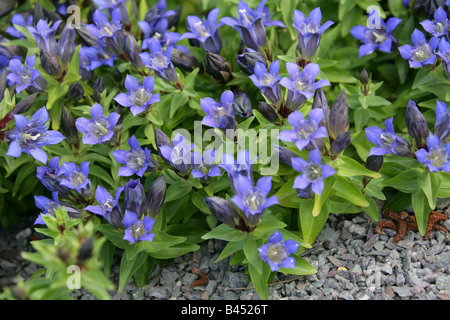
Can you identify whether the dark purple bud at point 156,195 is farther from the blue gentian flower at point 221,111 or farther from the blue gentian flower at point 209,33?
the blue gentian flower at point 209,33

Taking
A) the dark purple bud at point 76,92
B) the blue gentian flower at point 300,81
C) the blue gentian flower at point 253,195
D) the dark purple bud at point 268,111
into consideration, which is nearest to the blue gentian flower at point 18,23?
the dark purple bud at point 76,92

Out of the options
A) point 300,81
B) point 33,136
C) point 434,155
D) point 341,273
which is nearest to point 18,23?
point 33,136

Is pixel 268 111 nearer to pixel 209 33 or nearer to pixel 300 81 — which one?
pixel 300 81

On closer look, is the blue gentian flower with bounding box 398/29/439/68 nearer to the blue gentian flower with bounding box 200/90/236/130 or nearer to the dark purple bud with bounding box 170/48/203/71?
the blue gentian flower with bounding box 200/90/236/130

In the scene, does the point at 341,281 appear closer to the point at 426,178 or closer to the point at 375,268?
the point at 375,268

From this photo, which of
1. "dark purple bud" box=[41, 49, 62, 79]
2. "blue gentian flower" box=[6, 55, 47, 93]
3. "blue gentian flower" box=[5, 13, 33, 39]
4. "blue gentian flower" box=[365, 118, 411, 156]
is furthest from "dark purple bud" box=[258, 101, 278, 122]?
"blue gentian flower" box=[5, 13, 33, 39]

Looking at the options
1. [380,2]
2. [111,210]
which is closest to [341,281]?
[111,210]
